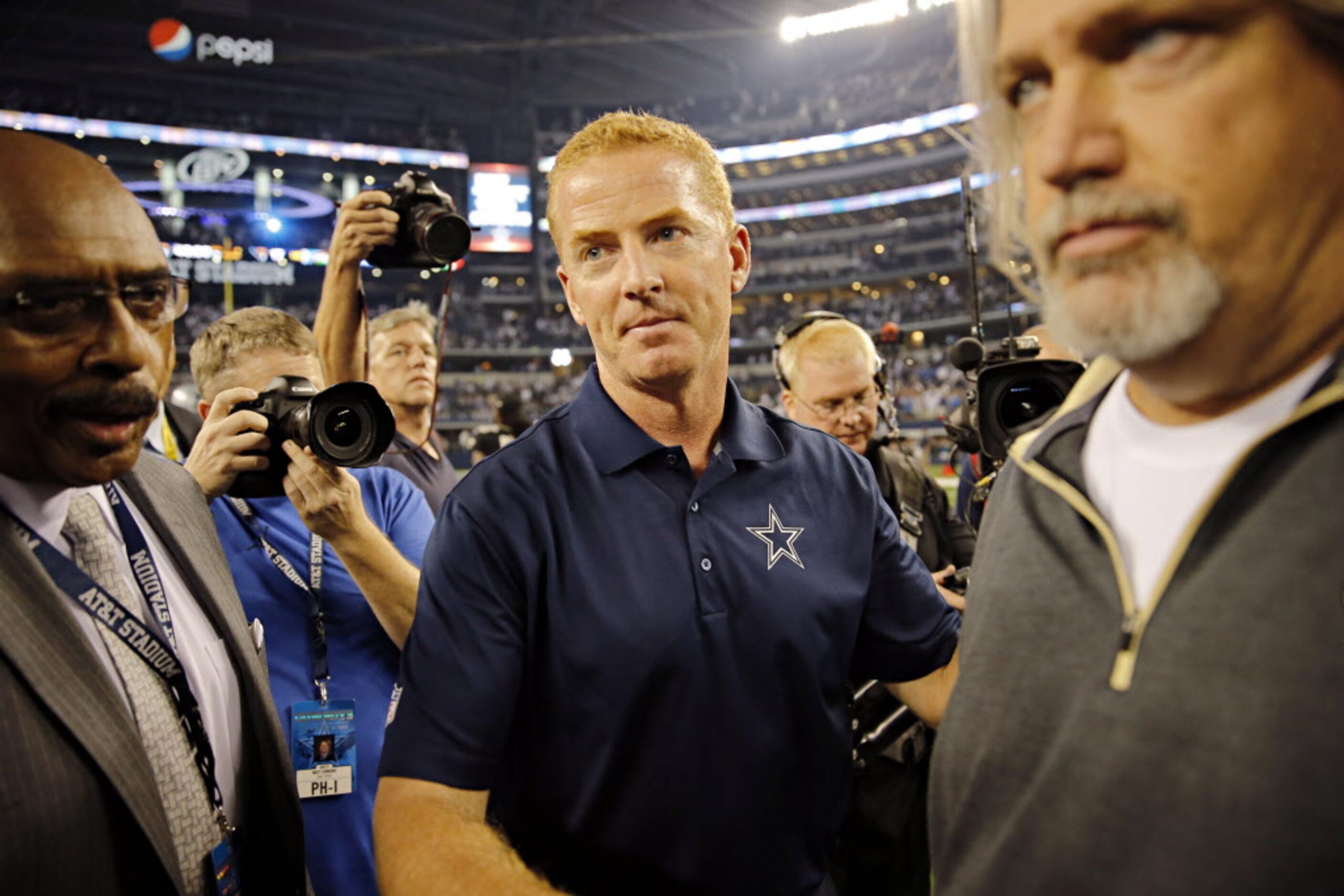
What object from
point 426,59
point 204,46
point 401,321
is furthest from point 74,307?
point 426,59

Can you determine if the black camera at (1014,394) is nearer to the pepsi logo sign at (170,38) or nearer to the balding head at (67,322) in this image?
the balding head at (67,322)

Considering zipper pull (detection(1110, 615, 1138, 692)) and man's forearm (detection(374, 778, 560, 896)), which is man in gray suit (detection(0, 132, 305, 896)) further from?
zipper pull (detection(1110, 615, 1138, 692))

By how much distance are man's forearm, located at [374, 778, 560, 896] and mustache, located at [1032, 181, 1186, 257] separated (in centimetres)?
105

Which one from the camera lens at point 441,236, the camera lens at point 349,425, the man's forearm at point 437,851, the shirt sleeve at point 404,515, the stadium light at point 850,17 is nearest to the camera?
the man's forearm at point 437,851

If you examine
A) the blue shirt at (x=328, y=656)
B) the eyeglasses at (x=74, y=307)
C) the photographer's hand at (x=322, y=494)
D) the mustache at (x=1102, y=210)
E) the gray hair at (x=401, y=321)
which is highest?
the gray hair at (x=401, y=321)

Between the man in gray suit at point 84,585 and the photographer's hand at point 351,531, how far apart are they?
22.7 inches

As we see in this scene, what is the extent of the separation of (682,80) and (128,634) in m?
44.5

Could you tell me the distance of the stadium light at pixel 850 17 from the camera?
32.0 m

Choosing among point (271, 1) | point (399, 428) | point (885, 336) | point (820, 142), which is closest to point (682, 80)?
point (820, 142)

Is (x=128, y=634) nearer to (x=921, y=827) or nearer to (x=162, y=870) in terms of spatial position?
(x=162, y=870)

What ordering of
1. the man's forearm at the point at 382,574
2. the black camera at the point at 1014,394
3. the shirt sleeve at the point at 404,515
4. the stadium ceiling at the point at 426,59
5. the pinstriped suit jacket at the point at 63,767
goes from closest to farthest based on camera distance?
the pinstriped suit jacket at the point at 63,767 → the black camera at the point at 1014,394 → the man's forearm at the point at 382,574 → the shirt sleeve at the point at 404,515 → the stadium ceiling at the point at 426,59

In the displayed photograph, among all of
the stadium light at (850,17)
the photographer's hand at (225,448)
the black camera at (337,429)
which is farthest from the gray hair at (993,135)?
the stadium light at (850,17)

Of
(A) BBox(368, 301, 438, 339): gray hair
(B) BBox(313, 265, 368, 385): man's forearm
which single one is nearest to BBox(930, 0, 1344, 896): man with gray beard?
(B) BBox(313, 265, 368, 385): man's forearm

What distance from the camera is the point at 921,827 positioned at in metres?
2.88
